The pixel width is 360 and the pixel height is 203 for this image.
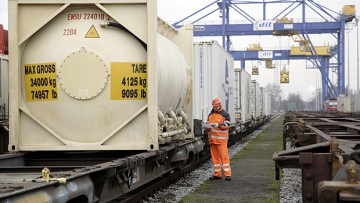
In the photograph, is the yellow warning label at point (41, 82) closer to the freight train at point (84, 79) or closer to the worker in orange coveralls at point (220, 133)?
the freight train at point (84, 79)

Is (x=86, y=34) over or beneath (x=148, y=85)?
over

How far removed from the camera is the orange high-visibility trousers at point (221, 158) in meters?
11.1

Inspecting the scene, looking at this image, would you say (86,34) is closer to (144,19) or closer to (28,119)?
(144,19)

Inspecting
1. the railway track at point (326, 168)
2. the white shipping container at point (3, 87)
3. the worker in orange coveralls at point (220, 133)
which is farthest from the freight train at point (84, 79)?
the worker in orange coveralls at point (220, 133)

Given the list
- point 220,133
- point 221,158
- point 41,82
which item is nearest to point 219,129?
point 220,133

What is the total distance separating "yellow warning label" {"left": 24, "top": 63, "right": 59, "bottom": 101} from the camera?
7105 mm

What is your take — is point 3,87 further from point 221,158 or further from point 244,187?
point 244,187

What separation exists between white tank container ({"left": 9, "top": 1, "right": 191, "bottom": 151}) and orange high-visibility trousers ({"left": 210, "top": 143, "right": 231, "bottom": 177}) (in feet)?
13.2

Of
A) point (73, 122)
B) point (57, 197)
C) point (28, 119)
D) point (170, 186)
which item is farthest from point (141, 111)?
point (170, 186)

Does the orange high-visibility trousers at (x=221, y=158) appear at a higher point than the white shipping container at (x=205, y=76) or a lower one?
lower

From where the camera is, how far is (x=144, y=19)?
23.6 feet

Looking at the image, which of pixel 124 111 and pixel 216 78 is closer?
pixel 124 111

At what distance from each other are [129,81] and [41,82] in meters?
1.25

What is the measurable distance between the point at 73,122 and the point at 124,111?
740 millimetres
